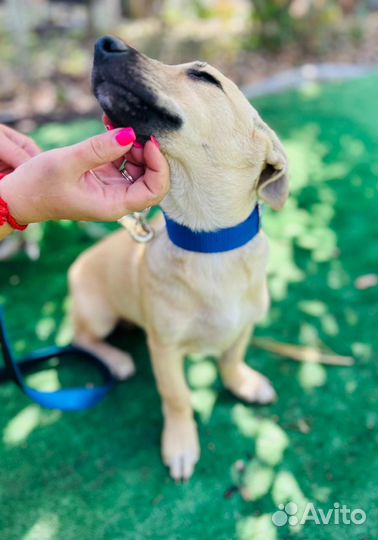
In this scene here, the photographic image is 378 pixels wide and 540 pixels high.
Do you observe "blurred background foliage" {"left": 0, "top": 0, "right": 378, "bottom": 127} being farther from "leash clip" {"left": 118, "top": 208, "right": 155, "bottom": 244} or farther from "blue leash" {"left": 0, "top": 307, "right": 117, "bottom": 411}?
"leash clip" {"left": 118, "top": 208, "right": 155, "bottom": 244}

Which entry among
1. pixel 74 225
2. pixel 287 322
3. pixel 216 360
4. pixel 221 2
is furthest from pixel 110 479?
pixel 221 2

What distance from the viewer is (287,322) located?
358 cm

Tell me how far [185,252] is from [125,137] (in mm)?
723

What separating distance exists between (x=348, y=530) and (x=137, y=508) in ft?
3.34

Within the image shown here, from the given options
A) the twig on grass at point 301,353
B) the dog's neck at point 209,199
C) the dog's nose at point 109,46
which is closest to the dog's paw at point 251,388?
the twig on grass at point 301,353

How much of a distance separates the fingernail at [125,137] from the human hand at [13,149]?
0.85 m

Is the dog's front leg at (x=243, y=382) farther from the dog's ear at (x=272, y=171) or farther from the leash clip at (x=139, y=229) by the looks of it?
the dog's ear at (x=272, y=171)

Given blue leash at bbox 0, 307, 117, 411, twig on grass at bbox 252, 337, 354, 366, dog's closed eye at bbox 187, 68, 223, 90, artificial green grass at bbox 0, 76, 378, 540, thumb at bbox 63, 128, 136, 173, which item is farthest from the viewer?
twig on grass at bbox 252, 337, 354, 366

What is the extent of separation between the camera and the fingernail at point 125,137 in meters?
1.68

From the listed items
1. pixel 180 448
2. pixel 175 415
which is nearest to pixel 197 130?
pixel 175 415

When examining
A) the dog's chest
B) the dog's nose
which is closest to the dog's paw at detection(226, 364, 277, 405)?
the dog's chest

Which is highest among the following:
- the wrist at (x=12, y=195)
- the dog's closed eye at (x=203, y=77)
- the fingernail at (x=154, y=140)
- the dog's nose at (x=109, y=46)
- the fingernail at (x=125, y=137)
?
the dog's nose at (x=109, y=46)

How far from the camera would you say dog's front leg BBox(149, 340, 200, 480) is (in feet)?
8.38

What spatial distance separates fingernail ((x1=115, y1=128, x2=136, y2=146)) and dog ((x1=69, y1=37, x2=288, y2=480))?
0.10m
